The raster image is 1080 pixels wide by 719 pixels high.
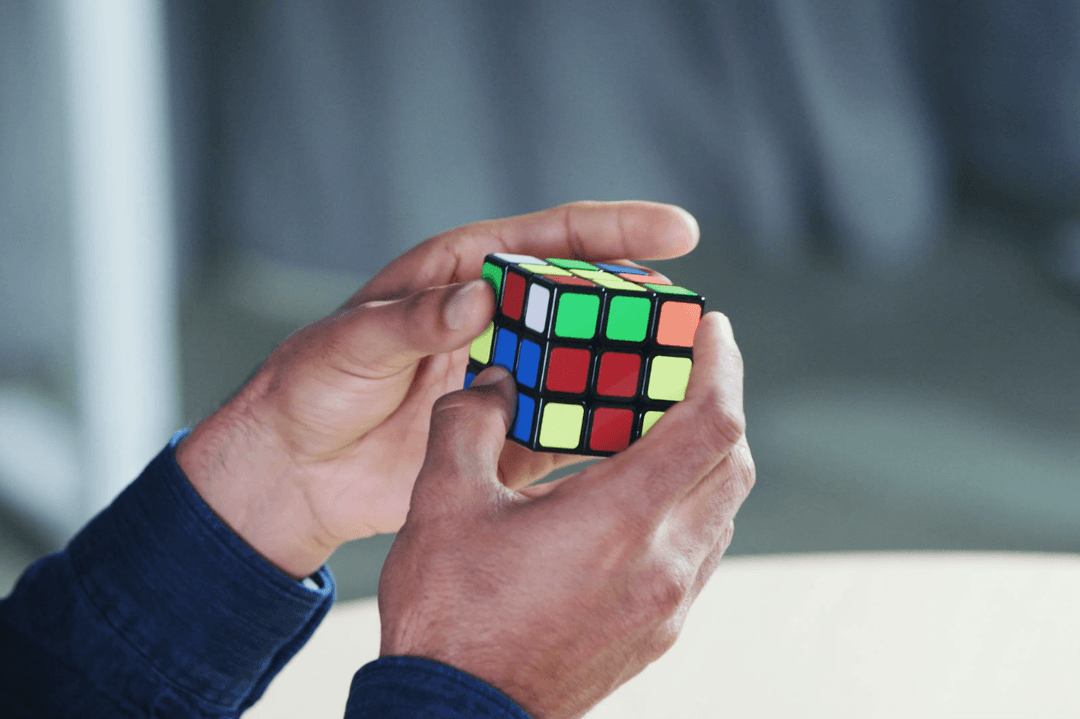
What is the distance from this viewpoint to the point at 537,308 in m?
0.92

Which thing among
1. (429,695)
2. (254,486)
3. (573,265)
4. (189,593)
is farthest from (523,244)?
(429,695)

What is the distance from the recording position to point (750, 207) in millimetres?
3844

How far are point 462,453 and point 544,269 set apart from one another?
0.27 metres

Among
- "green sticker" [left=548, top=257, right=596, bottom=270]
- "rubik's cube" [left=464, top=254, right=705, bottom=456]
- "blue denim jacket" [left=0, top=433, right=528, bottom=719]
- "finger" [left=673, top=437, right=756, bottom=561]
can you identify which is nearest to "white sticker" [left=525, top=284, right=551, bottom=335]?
"rubik's cube" [left=464, top=254, right=705, bottom=456]

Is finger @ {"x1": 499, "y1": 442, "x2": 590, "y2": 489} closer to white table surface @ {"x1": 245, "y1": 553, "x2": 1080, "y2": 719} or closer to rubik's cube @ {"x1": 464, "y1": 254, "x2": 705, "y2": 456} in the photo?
rubik's cube @ {"x1": 464, "y1": 254, "x2": 705, "y2": 456}

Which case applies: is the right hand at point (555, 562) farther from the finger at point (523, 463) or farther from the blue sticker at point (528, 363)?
the finger at point (523, 463)

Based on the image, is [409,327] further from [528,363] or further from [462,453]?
[462,453]

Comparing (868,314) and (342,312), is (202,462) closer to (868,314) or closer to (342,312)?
(342,312)

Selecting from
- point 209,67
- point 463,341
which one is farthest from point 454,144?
point 463,341

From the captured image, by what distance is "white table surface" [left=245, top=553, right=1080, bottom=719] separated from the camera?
112 cm

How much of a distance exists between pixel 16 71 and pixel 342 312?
2022 mm

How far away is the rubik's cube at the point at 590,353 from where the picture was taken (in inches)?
35.9

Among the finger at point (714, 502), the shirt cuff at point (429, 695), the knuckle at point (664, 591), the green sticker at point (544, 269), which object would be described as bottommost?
the shirt cuff at point (429, 695)

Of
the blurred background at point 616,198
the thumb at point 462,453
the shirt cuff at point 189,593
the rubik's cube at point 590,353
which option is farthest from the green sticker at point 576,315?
the blurred background at point 616,198
